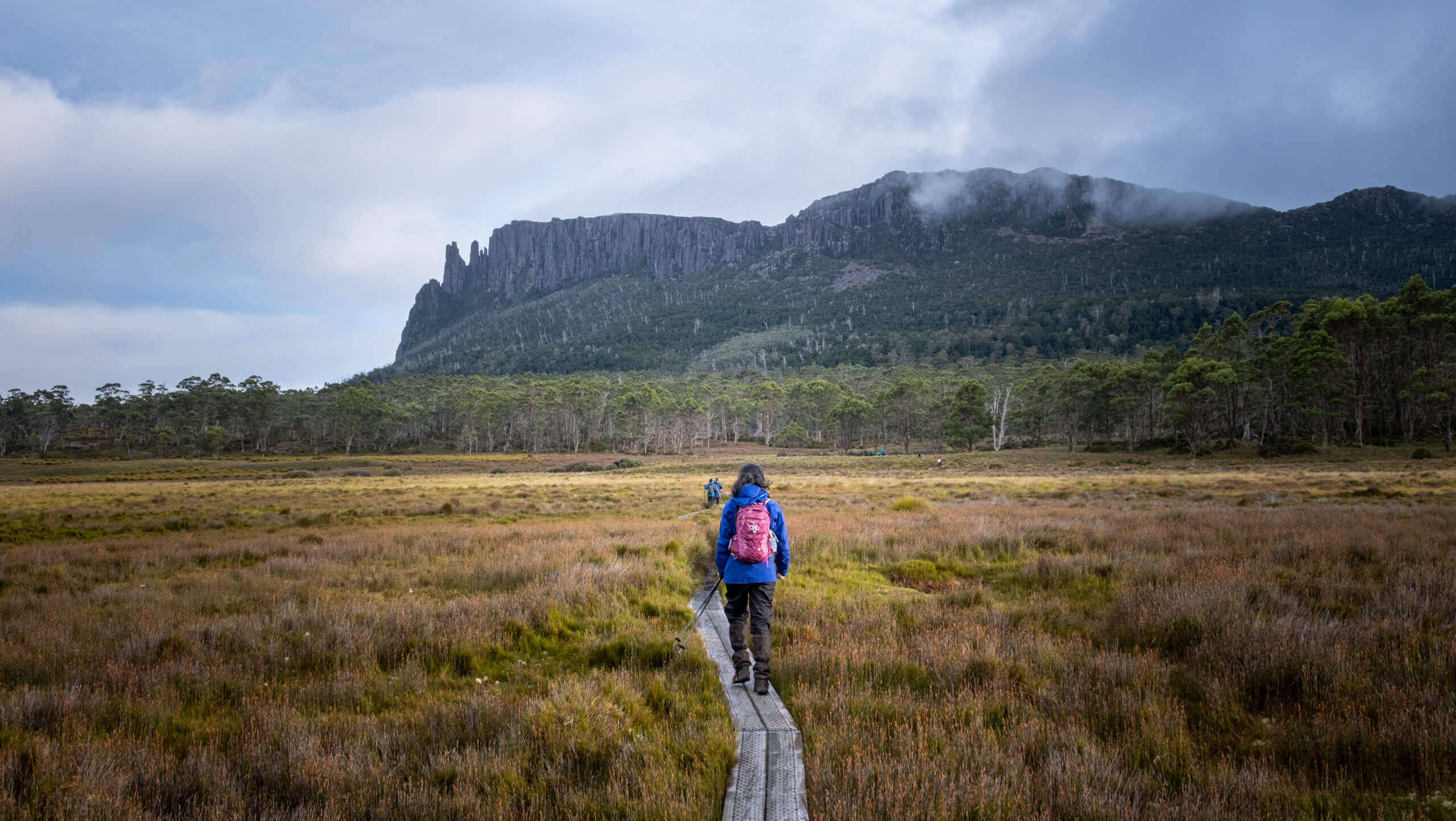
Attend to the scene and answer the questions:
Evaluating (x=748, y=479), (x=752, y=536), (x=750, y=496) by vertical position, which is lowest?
(x=752, y=536)

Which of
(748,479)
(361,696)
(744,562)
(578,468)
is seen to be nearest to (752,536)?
(744,562)

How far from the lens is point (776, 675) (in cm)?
564

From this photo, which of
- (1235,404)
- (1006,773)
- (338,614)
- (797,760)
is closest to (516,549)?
(338,614)

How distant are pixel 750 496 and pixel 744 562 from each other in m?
0.62

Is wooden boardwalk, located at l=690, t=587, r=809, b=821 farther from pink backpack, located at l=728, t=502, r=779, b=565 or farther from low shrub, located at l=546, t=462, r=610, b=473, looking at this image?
low shrub, located at l=546, t=462, r=610, b=473

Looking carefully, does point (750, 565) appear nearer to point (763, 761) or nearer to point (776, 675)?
point (776, 675)

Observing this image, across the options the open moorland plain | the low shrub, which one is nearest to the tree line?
the low shrub

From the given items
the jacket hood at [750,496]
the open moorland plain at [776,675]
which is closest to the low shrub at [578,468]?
the open moorland plain at [776,675]

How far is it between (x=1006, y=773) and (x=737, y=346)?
646 ft

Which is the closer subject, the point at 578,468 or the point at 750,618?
the point at 750,618

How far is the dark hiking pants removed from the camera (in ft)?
18.2

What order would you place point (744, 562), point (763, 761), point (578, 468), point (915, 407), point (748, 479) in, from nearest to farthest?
point (763, 761), point (744, 562), point (748, 479), point (578, 468), point (915, 407)

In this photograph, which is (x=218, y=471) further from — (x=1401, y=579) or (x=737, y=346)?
(x=737, y=346)

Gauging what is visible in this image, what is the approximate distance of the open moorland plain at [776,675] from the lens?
3469 mm
